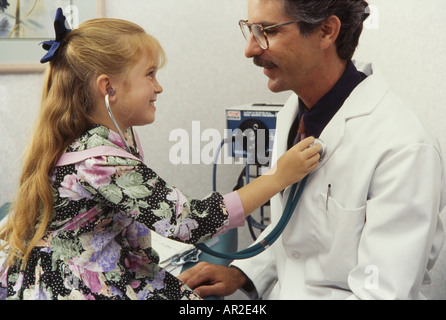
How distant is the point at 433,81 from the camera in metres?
1.33

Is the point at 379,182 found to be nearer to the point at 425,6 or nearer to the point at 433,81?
the point at 433,81

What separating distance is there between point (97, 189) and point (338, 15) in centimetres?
63

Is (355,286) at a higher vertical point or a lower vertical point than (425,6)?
lower

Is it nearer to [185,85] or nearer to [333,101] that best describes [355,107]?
[333,101]

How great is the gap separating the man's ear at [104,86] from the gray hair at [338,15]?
0.40m

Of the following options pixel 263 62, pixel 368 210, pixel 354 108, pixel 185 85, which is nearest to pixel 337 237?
pixel 368 210

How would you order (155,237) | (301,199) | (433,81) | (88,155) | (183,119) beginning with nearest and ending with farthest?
1. (88,155)
2. (301,199)
3. (433,81)
4. (155,237)
5. (183,119)

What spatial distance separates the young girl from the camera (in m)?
0.98

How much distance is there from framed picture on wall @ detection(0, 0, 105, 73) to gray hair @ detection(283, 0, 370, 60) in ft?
4.66

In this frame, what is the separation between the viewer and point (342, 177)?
1055 millimetres

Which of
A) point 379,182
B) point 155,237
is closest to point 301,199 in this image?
point 379,182

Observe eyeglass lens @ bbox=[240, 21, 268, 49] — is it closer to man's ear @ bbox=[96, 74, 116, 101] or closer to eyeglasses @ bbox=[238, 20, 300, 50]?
eyeglasses @ bbox=[238, 20, 300, 50]
